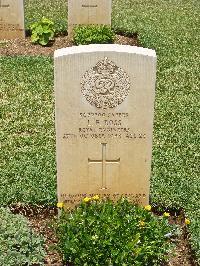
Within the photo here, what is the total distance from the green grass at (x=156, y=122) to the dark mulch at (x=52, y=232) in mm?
90

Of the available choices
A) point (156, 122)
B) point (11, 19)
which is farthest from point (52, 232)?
point (11, 19)

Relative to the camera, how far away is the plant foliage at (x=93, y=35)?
9797 mm

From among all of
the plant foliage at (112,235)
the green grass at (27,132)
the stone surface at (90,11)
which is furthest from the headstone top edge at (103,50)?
the stone surface at (90,11)

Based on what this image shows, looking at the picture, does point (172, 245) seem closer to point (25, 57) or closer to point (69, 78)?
point (69, 78)

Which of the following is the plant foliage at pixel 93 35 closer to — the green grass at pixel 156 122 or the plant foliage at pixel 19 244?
the green grass at pixel 156 122

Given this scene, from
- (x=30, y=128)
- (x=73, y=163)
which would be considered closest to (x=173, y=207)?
(x=73, y=163)

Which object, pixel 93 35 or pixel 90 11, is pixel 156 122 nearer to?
pixel 93 35

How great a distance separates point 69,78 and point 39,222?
1546 mm

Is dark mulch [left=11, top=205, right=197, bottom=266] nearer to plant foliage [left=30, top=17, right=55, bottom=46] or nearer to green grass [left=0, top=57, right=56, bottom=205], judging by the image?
green grass [left=0, top=57, right=56, bottom=205]

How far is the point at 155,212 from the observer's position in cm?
548

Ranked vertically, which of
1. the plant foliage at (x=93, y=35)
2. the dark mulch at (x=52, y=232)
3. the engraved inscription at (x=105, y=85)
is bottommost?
the dark mulch at (x=52, y=232)

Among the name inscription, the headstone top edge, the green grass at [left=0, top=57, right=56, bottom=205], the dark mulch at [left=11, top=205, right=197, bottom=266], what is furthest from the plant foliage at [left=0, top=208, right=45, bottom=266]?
the headstone top edge

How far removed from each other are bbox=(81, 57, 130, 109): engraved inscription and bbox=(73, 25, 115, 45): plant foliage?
5.39 metres

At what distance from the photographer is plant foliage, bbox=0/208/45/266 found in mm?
4523
